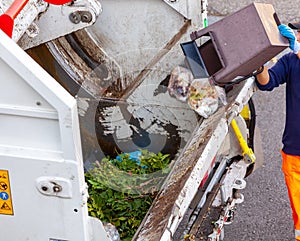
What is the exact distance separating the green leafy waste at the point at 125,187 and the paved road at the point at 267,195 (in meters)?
0.83

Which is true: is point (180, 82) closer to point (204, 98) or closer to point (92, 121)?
point (204, 98)

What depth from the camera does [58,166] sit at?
251 cm

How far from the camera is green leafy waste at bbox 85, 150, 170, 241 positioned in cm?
342

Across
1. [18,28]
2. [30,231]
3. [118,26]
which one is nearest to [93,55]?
[118,26]

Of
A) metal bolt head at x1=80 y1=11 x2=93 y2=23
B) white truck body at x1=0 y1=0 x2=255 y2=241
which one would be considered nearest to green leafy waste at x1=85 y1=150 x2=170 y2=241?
white truck body at x1=0 y1=0 x2=255 y2=241

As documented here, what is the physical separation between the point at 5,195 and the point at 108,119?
125 cm

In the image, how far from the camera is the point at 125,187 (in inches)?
138

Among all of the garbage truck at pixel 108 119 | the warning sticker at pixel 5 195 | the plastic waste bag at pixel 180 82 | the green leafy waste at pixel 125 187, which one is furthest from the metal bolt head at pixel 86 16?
the warning sticker at pixel 5 195

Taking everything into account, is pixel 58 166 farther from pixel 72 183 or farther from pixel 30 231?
pixel 30 231

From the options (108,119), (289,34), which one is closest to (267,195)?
(108,119)

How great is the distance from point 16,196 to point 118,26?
1.50 m

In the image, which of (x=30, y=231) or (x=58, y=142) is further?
(x=30, y=231)

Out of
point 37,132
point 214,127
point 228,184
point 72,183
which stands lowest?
point 228,184

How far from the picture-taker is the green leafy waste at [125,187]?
135 inches
